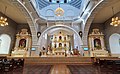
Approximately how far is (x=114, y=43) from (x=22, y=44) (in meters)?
12.1

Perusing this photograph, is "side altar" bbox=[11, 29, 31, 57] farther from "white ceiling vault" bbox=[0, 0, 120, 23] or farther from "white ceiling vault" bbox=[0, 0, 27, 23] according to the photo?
"white ceiling vault" bbox=[0, 0, 120, 23]

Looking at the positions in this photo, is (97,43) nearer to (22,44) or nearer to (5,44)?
(22,44)

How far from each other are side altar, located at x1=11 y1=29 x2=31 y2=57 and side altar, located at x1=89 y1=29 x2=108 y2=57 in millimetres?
8216

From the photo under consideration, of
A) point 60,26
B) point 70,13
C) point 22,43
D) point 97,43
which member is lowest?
point 97,43

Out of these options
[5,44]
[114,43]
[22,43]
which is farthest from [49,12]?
[114,43]

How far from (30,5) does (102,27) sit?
1011 centimetres

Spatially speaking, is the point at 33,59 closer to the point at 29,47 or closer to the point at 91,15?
the point at 29,47

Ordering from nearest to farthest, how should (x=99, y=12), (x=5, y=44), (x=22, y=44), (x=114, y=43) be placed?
(x=99, y=12) < (x=114, y=43) < (x=5, y=44) < (x=22, y=44)

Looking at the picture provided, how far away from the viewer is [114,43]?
43.0ft

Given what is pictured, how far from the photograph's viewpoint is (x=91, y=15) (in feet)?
34.1

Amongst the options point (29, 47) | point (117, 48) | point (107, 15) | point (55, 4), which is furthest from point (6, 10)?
point (117, 48)

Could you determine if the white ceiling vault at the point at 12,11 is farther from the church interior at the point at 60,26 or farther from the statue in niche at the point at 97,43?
the statue in niche at the point at 97,43

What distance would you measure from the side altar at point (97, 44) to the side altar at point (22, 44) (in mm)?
8216

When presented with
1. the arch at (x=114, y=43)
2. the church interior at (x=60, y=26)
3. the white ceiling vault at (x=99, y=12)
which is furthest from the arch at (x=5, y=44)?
the arch at (x=114, y=43)
